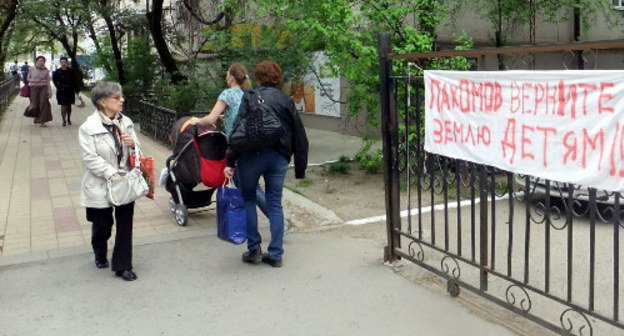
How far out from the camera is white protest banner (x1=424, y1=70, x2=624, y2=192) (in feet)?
10.9

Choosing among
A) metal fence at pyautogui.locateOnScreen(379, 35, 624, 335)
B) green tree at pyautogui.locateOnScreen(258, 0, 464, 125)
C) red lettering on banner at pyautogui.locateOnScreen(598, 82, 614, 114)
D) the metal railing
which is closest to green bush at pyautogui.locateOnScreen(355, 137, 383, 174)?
green tree at pyautogui.locateOnScreen(258, 0, 464, 125)

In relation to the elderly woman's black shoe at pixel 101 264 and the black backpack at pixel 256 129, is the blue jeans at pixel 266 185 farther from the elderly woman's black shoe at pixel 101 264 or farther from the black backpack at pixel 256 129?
the elderly woman's black shoe at pixel 101 264

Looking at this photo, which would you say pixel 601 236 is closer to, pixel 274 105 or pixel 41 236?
pixel 274 105

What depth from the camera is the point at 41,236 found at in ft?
21.0

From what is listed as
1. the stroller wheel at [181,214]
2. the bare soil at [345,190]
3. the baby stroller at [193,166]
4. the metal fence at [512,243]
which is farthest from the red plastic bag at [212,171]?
the metal fence at [512,243]

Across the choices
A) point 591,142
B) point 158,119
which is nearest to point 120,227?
point 591,142

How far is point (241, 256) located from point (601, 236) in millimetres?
3705

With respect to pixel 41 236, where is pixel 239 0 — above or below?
above

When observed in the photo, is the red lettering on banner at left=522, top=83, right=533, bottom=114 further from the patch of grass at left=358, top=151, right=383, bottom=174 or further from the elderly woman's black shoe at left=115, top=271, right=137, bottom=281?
the patch of grass at left=358, top=151, right=383, bottom=174

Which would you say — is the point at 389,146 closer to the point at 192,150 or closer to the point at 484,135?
the point at 484,135

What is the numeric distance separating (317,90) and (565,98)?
496 inches

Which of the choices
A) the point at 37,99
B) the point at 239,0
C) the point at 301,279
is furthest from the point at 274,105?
the point at 37,99

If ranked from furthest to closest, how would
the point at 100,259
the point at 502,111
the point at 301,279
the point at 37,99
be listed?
the point at 37,99
the point at 100,259
the point at 301,279
the point at 502,111

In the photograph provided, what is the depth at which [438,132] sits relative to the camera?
4.75 metres
